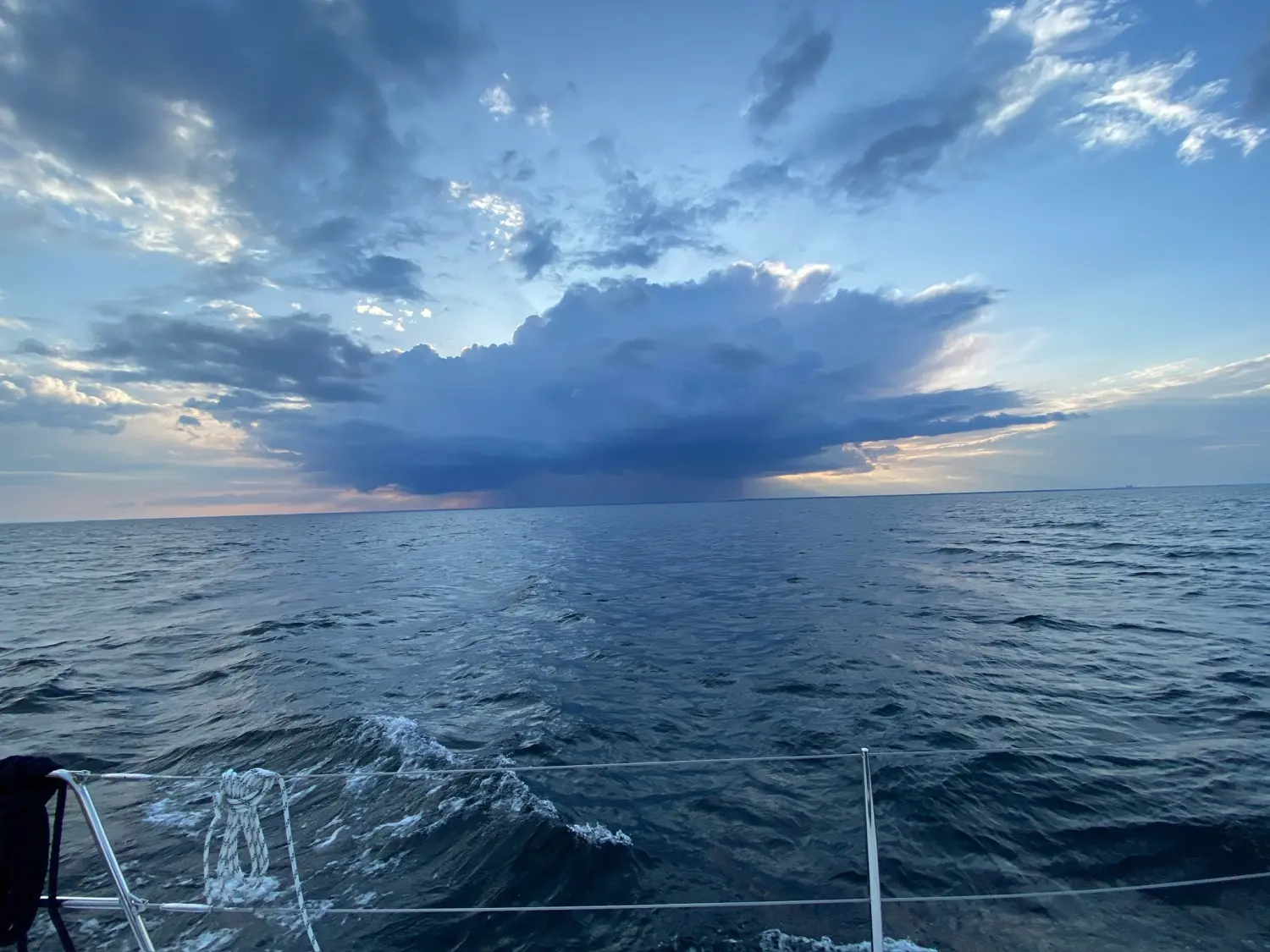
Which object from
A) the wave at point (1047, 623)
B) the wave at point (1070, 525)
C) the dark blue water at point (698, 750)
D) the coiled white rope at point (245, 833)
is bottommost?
the wave at point (1070, 525)

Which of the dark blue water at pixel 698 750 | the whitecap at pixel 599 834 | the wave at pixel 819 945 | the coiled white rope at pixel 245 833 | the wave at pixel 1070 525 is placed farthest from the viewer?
the wave at pixel 1070 525

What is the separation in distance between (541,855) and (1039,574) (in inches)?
1304

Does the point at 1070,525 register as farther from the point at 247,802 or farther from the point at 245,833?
the point at 247,802

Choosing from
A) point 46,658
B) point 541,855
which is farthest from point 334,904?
point 46,658

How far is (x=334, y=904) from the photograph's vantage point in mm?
7078

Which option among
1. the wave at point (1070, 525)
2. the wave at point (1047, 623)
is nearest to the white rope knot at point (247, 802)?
the wave at point (1047, 623)

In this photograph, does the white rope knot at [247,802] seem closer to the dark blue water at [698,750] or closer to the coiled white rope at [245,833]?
the coiled white rope at [245,833]

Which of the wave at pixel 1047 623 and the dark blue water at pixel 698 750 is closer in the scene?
the dark blue water at pixel 698 750

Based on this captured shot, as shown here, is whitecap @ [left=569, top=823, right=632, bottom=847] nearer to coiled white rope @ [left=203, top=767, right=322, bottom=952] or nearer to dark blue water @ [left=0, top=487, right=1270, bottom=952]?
dark blue water @ [left=0, top=487, right=1270, bottom=952]

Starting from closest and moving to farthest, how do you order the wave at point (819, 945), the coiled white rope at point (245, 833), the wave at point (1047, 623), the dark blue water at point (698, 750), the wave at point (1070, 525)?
the coiled white rope at point (245, 833)
the wave at point (819, 945)
the dark blue water at point (698, 750)
the wave at point (1047, 623)
the wave at point (1070, 525)

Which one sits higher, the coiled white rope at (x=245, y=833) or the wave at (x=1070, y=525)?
the coiled white rope at (x=245, y=833)

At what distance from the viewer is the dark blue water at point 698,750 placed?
6.85 meters

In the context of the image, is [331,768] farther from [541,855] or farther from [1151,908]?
[1151,908]

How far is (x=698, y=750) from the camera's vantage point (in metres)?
11.0
